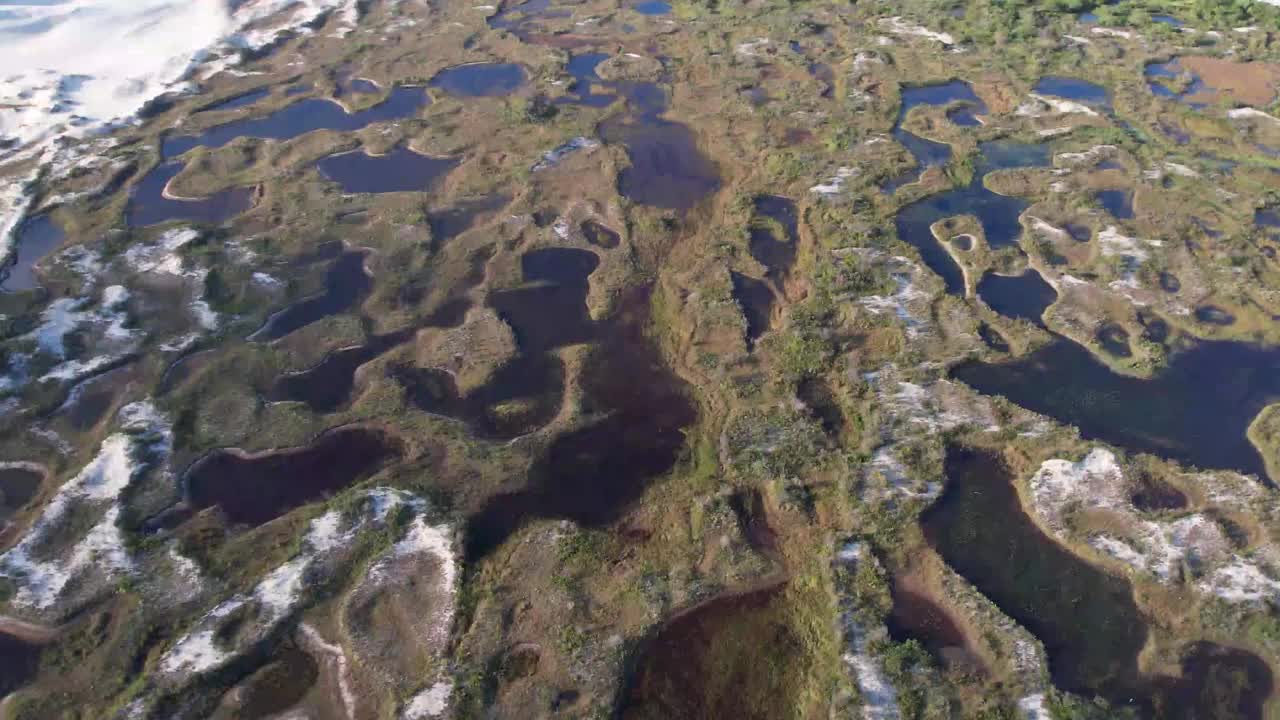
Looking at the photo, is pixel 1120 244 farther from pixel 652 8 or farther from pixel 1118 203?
pixel 652 8

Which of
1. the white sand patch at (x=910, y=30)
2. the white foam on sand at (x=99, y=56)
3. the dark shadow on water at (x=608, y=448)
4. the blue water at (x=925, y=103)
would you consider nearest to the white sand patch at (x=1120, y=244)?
the blue water at (x=925, y=103)

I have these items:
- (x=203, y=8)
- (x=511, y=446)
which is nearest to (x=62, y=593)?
(x=511, y=446)

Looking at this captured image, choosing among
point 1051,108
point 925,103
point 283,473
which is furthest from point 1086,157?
point 283,473

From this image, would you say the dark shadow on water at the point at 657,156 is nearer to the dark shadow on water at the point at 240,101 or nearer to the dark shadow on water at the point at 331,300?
the dark shadow on water at the point at 331,300

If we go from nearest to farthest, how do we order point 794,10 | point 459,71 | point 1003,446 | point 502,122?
point 1003,446, point 502,122, point 459,71, point 794,10

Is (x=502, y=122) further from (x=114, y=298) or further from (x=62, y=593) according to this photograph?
(x=62, y=593)

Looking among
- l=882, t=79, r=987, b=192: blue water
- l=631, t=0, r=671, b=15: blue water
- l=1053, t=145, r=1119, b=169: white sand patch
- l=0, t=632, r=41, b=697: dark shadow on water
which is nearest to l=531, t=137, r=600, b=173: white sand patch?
l=882, t=79, r=987, b=192: blue water
